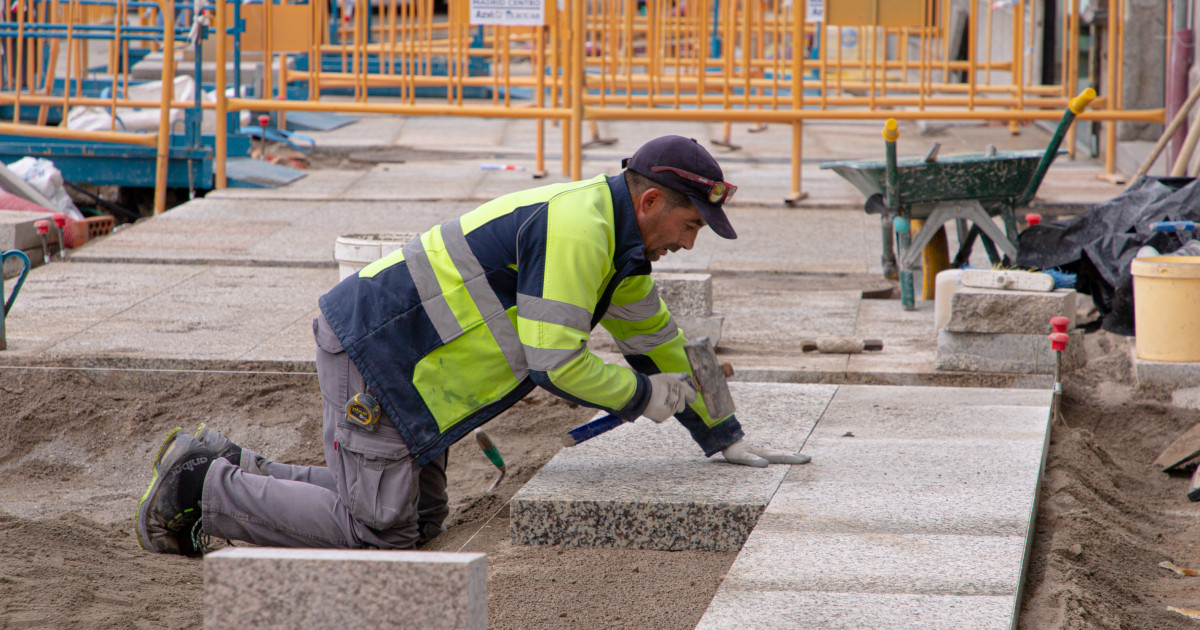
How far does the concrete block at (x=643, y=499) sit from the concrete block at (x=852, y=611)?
60 centimetres

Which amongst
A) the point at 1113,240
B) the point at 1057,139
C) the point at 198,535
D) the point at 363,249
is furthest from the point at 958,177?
the point at 198,535

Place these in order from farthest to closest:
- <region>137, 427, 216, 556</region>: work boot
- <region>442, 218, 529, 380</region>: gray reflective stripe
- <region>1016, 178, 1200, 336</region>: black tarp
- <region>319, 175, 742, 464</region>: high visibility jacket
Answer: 1. <region>1016, 178, 1200, 336</region>: black tarp
2. <region>137, 427, 216, 556</region>: work boot
3. <region>442, 218, 529, 380</region>: gray reflective stripe
4. <region>319, 175, 742, 464</region>: high visibility jacket

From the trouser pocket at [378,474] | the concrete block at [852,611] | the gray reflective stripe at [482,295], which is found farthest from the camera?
the trouser pocket at [378,474]

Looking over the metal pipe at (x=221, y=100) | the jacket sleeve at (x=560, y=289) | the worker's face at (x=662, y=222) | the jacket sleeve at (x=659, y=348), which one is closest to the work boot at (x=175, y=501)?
the jacket sleeve at (x=560, y=289)

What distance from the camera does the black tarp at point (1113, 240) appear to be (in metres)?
5.66

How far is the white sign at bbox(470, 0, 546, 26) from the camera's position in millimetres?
9258

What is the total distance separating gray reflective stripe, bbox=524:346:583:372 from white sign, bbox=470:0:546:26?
252 inches

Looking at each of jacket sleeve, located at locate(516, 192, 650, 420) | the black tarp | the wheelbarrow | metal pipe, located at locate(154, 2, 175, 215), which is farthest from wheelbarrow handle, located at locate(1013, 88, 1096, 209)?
metal pipe, located at locate(154, 2, 175, 215)

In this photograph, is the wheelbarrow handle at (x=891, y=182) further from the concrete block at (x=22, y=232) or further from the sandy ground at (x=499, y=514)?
the concrete block at (x=22, y=232)

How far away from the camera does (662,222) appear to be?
3373 millimetres

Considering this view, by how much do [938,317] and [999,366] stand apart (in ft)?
2.29

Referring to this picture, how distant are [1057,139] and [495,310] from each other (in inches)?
145

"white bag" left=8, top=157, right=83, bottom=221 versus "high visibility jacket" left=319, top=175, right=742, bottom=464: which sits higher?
"white bag" left=8, top=157, right=83, bottom=221

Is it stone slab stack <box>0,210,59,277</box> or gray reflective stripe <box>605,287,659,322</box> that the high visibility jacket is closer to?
gray reflective stripe <box>605,287,659,322</box>
